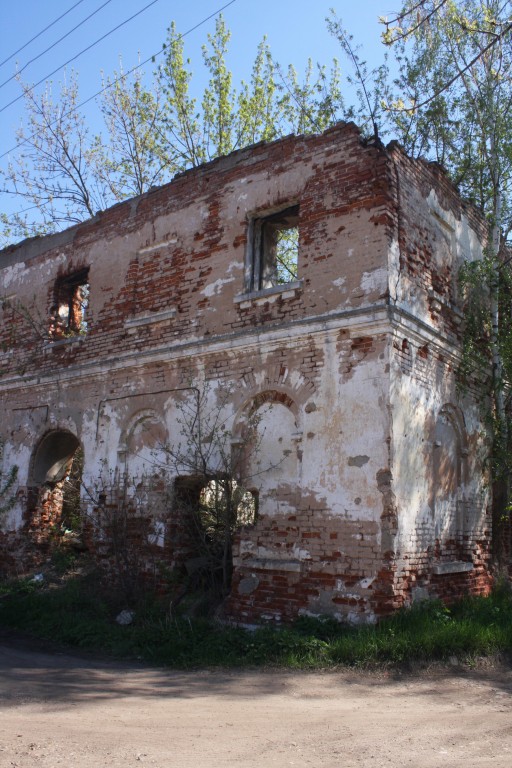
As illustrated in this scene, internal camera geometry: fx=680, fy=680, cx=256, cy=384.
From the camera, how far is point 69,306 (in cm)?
1322

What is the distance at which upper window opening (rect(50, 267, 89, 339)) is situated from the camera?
1280 cm

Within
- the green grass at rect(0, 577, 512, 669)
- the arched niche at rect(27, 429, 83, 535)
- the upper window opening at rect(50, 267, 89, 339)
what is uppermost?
the upper window opening at rect(50, 267, 89, 339)

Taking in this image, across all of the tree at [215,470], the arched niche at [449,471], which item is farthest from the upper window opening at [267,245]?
the arched niche at [449,471]

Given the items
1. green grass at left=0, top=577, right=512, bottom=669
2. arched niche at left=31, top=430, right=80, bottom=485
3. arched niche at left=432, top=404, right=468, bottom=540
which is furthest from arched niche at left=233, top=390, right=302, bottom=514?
arched niche at left=31, top=430, right=80, bottom=485

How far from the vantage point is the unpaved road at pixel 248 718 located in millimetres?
4410

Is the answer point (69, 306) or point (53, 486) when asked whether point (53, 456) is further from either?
point (69, 306)

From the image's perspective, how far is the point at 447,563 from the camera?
30.1 ft

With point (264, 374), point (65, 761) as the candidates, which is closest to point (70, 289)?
point (264, 374)

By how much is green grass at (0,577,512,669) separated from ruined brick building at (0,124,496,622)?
37 cm

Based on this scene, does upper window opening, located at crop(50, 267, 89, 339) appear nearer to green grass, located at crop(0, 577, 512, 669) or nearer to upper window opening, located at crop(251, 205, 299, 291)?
upper window opening, located at crop(251, 205, 299, 291)

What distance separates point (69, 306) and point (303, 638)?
8333mm

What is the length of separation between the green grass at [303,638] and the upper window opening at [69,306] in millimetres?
5493

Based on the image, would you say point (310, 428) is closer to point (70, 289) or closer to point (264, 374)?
point (264, 374)

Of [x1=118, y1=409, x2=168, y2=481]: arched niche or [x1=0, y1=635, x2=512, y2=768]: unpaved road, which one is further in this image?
[x1=118, y1=409, x2=168, y2=481]: arched niche
